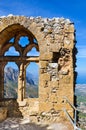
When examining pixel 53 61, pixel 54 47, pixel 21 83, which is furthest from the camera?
pixel 21 83

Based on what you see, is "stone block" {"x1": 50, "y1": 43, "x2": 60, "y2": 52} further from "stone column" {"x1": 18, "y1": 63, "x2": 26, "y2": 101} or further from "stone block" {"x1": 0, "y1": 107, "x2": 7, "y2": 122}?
"stone block" {"x1": 0, "y1": 107, "x2": 7, "y2": 122}

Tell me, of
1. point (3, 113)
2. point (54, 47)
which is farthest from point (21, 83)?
point (54, 47)

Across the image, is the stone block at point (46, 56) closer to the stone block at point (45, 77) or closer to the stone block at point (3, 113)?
the stone block at point (45, 77)

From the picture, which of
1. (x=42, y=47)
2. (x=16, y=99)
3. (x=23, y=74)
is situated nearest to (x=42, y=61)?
(x=42, y=47)

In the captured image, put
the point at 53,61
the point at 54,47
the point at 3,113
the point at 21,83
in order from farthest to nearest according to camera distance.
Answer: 1. the point at 21,83
2. the point at 3,113
3. the point at 53,61
4. the point at 54,47

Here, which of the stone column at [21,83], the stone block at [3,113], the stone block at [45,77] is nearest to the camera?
the stone block at [45,77]

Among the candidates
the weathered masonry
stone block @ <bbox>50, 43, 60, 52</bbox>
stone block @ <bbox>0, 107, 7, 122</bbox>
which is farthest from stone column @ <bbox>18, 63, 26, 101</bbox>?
stone block @ <bbox>50, 43, 60, 52</bbox>

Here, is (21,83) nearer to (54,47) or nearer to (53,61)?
(53,61)

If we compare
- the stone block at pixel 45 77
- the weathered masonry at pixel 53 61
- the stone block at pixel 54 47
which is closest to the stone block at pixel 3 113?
the weathered masonry at pixel 53 61

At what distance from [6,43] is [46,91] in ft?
9.01

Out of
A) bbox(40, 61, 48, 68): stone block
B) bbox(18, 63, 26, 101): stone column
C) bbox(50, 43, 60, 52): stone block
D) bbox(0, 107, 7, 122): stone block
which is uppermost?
bbox(50, 43, 60, 52): stone block

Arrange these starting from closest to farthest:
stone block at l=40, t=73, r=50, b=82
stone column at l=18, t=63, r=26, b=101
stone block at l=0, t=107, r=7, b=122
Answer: stone block at l=40, t=73, r=50, b=82, stone block at l=0, t=107, r=7, b=122, stone column at l=18, t=63, r=26, b=101

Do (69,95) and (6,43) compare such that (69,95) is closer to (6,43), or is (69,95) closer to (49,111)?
(49,111)

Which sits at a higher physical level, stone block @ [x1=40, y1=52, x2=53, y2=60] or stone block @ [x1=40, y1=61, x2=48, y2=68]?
stone block @ [x1=40, y1=52, x2=53, y2=60]
